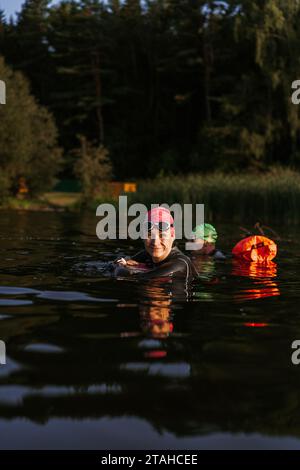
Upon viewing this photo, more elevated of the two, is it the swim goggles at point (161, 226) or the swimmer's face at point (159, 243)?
the swim goggles at point (161, 226)

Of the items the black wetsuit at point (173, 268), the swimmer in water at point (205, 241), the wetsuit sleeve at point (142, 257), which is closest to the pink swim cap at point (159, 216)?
the black wetsuit at point (173, 268)

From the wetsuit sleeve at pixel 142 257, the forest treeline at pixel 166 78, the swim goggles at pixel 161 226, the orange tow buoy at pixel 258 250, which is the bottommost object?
the orange tow buoy at pixel 258 250

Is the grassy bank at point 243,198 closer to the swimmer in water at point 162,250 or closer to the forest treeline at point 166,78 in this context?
the swimmer in water at point 162,250

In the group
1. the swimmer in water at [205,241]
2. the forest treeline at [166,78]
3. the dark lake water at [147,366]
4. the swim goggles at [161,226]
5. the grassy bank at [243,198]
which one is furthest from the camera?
the forest treeline at [166,78]

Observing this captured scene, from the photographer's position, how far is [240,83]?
49656 mm

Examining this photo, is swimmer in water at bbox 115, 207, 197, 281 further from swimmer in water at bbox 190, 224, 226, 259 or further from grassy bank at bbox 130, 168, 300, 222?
grassy bank at bbox 130, 168, 300, 222

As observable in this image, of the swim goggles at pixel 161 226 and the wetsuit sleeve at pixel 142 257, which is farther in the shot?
the wetsuit sleeve at pixel 142 257

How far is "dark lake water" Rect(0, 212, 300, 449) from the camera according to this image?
3152 millimetres

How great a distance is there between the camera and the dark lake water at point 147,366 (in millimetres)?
3152

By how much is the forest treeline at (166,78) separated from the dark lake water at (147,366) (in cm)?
3880

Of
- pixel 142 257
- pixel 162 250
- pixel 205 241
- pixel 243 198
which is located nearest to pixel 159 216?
pixel 162 250

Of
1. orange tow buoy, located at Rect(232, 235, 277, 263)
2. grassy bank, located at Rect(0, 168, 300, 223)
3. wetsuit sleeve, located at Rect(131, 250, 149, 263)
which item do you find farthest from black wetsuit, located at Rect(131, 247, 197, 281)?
grassy bank, located at Rect(0, 168, 300, 223)

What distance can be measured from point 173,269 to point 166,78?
5744cm

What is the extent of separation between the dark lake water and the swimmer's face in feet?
1.35
